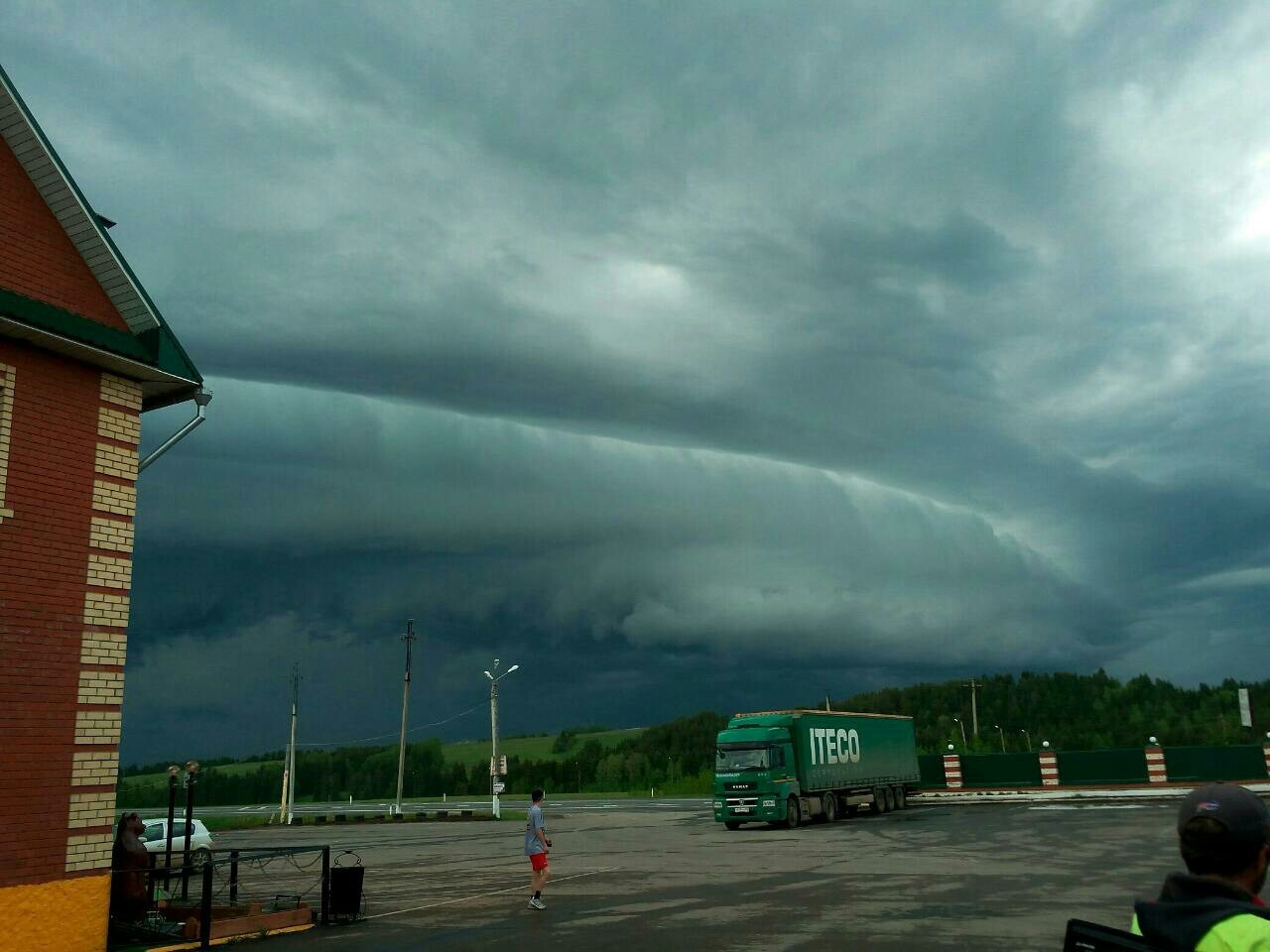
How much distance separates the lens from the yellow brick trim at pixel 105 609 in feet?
41.9

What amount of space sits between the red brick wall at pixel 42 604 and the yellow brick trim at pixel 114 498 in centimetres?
9

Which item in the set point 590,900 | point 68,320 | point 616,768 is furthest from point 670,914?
point 616,768

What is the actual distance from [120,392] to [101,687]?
392 centimetres

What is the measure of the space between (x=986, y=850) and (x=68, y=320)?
21917 millimetres

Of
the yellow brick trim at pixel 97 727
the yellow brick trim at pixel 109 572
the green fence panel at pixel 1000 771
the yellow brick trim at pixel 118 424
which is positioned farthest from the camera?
the green fence panel at pixel 1000 771

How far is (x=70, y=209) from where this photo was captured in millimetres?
13250

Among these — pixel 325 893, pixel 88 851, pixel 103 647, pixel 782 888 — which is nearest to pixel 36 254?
pixel 103 647

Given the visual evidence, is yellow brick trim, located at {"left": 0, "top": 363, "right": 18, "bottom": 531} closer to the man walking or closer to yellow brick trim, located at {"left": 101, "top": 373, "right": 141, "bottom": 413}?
yellow brick trim, located at {"left": 101, "top": 373, "right": 141, "bottom": 413}

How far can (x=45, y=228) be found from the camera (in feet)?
43.2

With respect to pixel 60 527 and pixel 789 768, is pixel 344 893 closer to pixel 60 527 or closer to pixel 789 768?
pixel 60 527

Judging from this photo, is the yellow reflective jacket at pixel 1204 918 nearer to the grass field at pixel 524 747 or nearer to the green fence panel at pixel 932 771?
the green fence panel at pixel 932 771

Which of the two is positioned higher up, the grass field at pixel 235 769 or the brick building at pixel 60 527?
→ the brick building at pixel 60 527

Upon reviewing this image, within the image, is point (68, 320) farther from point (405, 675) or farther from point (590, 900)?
point (405, 675)

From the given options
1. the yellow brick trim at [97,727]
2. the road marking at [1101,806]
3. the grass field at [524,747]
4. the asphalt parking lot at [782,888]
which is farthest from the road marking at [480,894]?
the grass field at [524,747]
